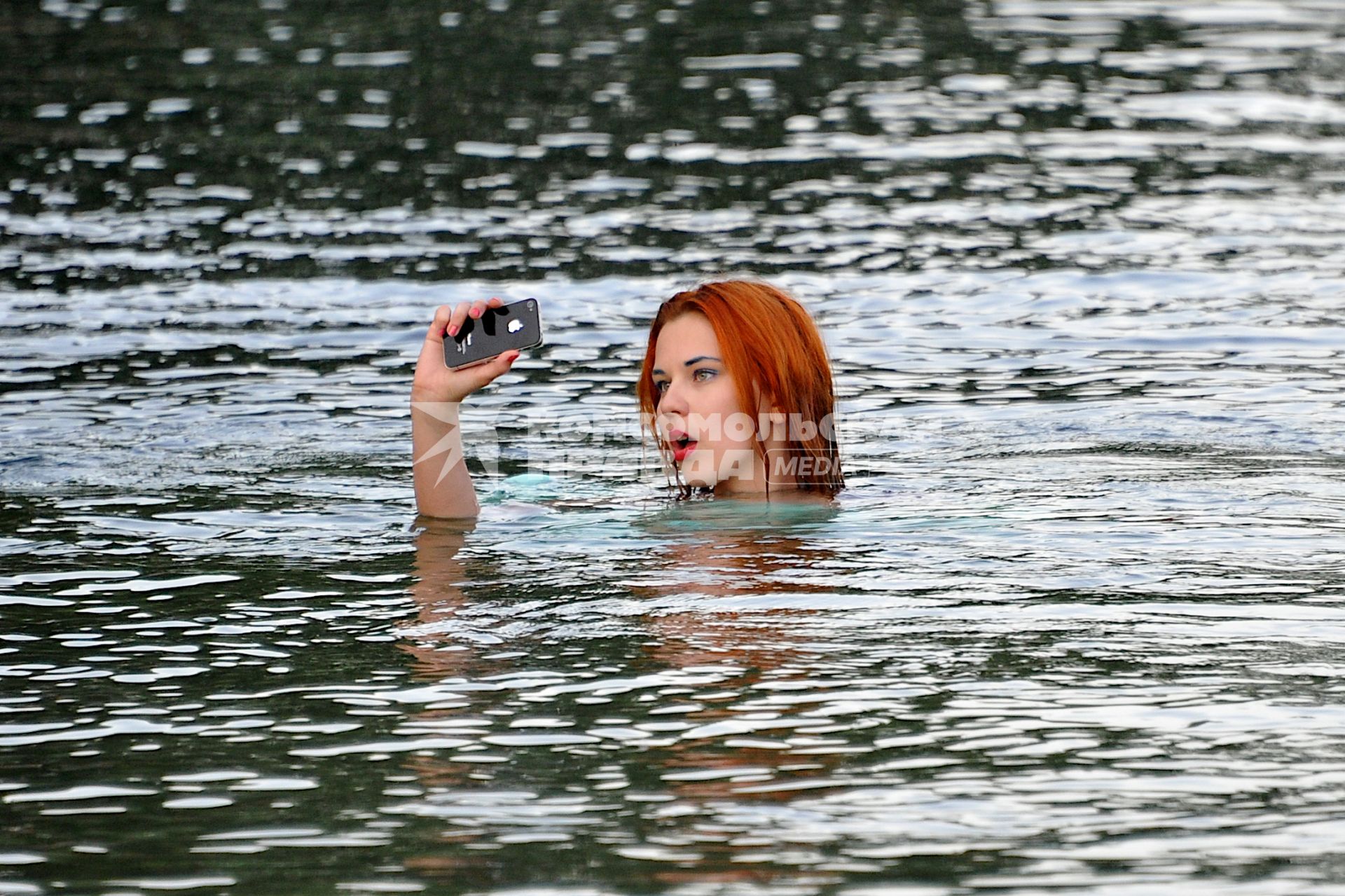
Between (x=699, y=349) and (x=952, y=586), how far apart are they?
1.30m

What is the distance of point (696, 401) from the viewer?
667 cm

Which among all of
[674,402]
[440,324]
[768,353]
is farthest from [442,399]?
[768,353]

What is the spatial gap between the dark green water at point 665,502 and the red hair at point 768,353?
1.19 feet

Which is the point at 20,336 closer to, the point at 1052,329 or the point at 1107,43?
the point at 1052,329

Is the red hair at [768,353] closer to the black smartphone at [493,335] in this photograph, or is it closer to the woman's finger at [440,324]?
the black smartphone at [493,335]

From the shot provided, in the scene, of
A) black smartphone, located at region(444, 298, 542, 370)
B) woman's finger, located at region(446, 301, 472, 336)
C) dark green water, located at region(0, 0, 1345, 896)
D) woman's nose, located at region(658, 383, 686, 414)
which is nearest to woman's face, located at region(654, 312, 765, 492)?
woman's nose, located at region(658, 383, 686, 414)

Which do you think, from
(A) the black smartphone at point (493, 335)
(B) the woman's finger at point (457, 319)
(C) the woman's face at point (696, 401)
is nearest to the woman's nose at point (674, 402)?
(C) the woman's face at point (696, 401)

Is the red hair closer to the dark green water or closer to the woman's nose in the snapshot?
the woman's nose

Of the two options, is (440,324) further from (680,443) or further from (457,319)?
(680,443)

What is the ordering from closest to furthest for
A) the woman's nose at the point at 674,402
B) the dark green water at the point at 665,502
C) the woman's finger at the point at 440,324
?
the dark green water at the point at 665,502, the woman's finger at the point at 440,324, the woman's nose at the point at 674,402

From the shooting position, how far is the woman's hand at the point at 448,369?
20.4ft

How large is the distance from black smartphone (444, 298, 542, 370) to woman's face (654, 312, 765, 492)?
1.99ft

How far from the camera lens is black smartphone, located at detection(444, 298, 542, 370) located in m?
6.25

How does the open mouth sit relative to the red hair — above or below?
below
